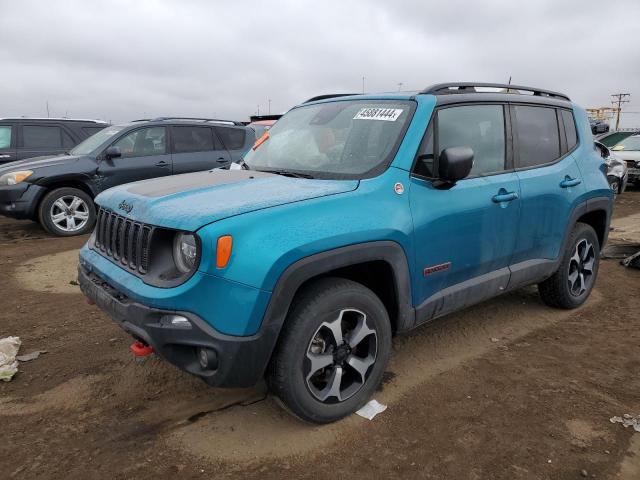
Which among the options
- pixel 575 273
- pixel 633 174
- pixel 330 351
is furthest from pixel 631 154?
→ pixel 330 351

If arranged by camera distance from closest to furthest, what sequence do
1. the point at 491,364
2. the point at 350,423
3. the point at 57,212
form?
1. the point at 350,423
2. the point at 491,364
3. the point at 57,212

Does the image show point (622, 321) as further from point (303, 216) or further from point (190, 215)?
point (190, 215)

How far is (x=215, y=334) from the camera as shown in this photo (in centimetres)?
232

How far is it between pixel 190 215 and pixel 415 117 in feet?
5.11

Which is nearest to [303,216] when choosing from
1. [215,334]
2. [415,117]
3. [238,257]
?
[238,257]

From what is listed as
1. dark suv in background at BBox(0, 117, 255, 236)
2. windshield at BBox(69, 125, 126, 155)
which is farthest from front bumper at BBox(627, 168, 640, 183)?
windshield at BBox(69, 125, 126, 155)

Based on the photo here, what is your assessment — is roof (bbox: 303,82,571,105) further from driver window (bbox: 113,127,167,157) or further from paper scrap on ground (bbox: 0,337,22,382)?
driver window (bbox: 113,127,167,157)

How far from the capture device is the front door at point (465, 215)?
3.04 metres

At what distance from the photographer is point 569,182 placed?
4.07 m

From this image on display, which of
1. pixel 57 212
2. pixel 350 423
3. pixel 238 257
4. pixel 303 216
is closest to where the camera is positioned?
pixel 238 257

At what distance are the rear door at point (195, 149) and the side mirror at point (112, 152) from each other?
3.00ft

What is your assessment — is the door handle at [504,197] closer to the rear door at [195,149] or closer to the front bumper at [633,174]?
the rear door at [195,149]

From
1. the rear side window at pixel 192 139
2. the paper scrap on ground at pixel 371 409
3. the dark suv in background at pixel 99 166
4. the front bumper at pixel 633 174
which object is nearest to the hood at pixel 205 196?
the paper scrap on ground at pixel 371 409

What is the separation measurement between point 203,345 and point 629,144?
1593 cm
